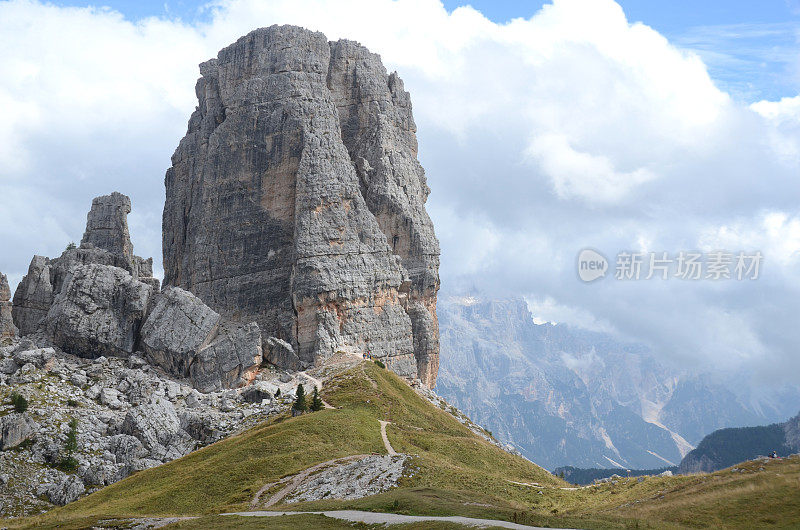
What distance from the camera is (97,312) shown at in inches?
4835

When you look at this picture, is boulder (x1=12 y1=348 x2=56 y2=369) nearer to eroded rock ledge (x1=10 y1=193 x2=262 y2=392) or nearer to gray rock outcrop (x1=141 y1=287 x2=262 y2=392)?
eroded rock ledge (x1=10 y1=193 x2=262 y2=392)

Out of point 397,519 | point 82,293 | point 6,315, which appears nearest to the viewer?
point 397,519

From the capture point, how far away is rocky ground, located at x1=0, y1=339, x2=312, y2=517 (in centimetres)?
8594

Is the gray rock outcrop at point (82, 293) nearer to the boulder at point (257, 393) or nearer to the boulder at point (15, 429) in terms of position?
the boulder at point (257, 393)

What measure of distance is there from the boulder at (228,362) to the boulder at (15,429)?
2932 centimetres

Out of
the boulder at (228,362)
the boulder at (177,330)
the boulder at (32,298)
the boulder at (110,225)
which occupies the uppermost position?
the boulder at (110,225)

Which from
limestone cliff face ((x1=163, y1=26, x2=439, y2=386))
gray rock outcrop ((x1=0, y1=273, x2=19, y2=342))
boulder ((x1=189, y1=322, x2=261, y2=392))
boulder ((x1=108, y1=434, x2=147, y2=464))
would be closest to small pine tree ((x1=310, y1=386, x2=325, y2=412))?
boulder ((x1=108, y1=434, x2=147, y2=464))

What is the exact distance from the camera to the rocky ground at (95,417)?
282 ft

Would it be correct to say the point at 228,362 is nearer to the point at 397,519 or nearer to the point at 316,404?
the point at 316,404

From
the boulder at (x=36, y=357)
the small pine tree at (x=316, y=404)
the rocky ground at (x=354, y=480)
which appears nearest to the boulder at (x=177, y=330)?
the boulder at (x=36, y=357)

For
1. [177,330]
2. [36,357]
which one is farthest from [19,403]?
[177,330]

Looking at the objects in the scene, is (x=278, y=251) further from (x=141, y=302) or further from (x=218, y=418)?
(x=218, y=418)

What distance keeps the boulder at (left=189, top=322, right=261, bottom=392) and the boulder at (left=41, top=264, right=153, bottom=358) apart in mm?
11192

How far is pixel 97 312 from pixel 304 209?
34.6 m
